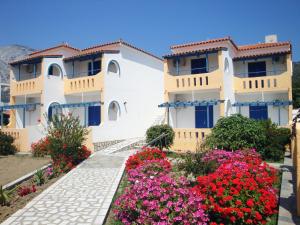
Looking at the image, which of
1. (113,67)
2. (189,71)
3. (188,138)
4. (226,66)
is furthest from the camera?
(113,67)

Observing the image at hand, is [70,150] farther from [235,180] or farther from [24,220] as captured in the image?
[235,180]

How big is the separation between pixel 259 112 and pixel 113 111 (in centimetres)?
1048

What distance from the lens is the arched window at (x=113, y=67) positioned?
20.7 meters

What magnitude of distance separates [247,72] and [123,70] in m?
9.23

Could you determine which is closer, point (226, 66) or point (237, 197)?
point (237, 197)

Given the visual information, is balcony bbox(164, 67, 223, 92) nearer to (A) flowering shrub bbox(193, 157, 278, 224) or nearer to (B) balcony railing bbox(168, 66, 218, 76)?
(B) balcony railing bbox(168, 66, 218, 76)

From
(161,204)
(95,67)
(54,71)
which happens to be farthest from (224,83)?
(161,204)

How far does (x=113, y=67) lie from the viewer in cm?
2161

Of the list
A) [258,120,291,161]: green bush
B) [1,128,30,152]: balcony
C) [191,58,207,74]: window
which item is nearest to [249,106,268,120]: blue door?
[191,58,207,74]: window

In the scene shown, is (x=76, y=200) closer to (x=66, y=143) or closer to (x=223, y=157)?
(x=223, y=157)

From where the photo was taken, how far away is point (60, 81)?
22109 mm

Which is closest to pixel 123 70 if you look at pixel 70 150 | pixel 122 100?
pixel 122 100

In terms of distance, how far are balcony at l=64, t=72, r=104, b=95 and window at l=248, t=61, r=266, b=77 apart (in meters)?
10.8

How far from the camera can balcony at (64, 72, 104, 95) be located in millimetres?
19580
